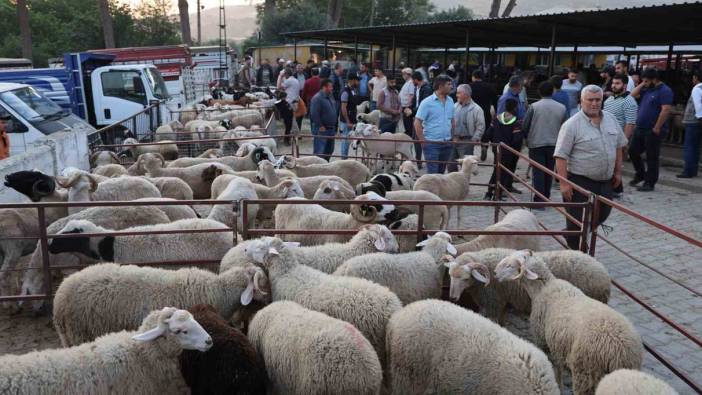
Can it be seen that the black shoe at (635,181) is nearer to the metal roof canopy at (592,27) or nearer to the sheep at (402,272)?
the metal roof canopy at (592,27)

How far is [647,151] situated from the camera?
10.3 meters

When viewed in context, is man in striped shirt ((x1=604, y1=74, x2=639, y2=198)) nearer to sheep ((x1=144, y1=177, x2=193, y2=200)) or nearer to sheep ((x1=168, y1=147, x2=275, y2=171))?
sheep ((x1=168, y1=147, x2=275, y2=171))

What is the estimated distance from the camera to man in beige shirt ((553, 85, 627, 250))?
5.78 metres

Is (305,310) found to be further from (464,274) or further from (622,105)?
(622,105)

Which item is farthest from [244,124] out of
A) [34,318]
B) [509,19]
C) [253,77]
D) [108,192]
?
[253,77]

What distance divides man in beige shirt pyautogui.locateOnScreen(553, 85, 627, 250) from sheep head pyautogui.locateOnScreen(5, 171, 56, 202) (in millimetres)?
5582

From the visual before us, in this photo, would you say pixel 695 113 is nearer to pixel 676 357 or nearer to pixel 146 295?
pixel 676 357

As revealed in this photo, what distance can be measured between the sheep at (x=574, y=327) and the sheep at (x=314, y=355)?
1.36 meters

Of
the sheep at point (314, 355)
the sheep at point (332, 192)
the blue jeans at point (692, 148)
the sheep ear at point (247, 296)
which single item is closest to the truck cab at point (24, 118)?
the sheep at point (332, 192)

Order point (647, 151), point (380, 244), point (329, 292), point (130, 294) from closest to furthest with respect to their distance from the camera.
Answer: point (329, 292) < point (130, 294) < point (380, 244) < point (647, 151)

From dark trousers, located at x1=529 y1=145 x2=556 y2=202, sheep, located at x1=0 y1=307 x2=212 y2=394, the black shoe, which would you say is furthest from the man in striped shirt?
sheep, located at x1=0 y1=307 x2=212 y2=394

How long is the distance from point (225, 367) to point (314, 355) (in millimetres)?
605

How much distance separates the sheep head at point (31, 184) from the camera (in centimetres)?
610

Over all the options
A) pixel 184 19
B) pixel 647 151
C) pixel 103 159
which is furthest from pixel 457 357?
pixel 184 19
